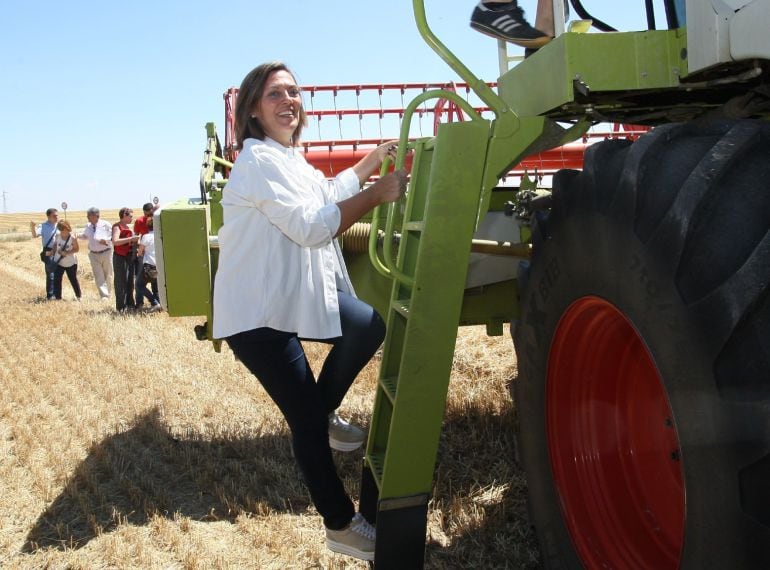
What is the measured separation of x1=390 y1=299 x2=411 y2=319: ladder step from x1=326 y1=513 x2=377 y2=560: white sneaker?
788 mm

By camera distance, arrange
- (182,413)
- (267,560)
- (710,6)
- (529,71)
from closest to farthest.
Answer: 1. (710,6)
2. (529,71)
3. (267,560)
4. (182,413)

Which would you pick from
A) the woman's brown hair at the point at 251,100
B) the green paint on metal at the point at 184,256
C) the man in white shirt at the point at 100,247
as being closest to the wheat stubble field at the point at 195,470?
the green paint on metal at the point at 184,256

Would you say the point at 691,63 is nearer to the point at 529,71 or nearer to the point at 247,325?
the point at 529,71

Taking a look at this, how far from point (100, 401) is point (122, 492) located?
66.6 inches

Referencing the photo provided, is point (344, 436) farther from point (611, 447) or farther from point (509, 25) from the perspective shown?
point (509, 25)

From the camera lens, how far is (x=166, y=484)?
3680 millimetres

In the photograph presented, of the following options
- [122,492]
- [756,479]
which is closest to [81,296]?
[122,492]

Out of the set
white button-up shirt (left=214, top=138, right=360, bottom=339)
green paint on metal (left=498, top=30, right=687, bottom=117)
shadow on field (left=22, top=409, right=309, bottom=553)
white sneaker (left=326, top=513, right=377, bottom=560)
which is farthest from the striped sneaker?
shadow on field (left=22, top=409, right=309, bottom=553)

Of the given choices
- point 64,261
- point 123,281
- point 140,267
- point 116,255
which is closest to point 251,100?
point 140,267

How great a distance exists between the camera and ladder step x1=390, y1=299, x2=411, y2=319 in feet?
7.90

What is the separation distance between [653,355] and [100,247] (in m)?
11.7

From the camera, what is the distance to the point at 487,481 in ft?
11.1

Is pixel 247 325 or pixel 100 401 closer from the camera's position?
pixel 247 325

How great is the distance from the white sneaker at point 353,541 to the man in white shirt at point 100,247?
405 inches
